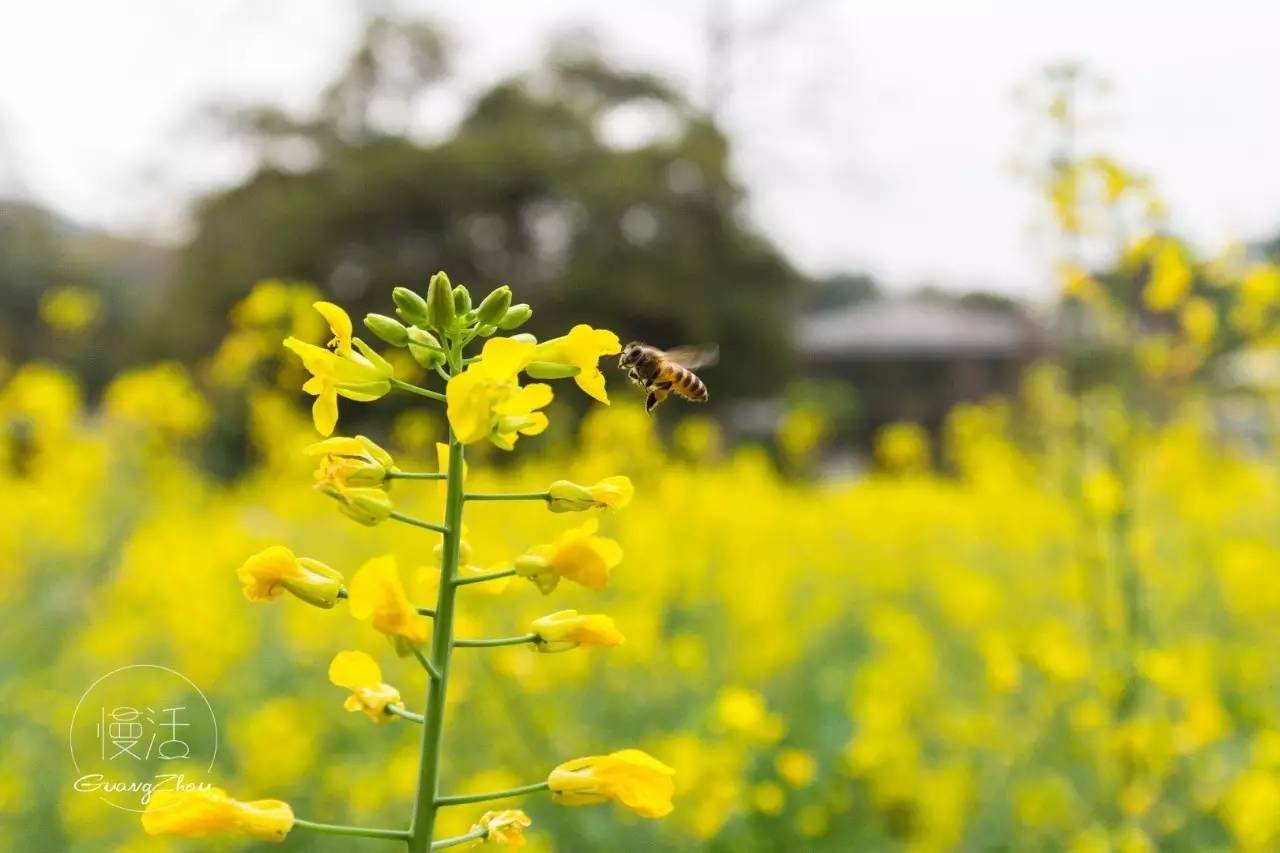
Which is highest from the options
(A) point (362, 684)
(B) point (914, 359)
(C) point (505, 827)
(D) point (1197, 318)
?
(B) point (914, 359)

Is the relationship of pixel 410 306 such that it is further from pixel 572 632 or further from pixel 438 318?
pixel 572 632

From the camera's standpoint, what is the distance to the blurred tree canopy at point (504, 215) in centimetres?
1681

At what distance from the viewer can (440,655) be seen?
949 millimetres

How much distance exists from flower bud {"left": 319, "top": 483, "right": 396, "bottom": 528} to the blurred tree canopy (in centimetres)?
1486

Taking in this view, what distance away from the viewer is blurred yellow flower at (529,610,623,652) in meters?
1.07

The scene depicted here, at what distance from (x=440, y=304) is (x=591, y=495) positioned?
8.8 inches

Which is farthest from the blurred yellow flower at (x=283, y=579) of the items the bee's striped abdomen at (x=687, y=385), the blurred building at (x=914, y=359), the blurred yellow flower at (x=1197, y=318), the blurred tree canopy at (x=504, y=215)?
the blurred building at (x=914, y=359)

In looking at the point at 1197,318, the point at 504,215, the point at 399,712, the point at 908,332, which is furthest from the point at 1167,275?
the point at 908,332

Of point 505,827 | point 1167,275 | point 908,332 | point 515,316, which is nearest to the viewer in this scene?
point 505,827

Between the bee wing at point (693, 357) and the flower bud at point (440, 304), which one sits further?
the bee wing at point (693, 357)

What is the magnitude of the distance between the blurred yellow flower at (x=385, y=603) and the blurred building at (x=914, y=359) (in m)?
24.8

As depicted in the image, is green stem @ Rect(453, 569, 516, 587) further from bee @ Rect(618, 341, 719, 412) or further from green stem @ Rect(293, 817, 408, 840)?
bee @ Rect(618, 341, 719, 412)

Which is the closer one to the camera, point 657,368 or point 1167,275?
point 657,368

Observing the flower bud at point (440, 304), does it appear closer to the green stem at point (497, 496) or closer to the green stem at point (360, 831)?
the green stem at point (497, 496)
